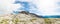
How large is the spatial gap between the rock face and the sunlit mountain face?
0.04m

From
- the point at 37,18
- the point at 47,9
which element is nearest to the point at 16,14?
the point at 37,18

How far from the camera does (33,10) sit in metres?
1.30

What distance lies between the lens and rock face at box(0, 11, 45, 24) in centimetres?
128

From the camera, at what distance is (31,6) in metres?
1.30

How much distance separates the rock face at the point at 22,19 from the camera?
4.18ft

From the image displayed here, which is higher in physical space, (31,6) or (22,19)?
(31,6)

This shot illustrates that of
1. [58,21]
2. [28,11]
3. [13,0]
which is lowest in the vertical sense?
[58,21]

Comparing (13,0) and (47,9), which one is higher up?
(13,0)

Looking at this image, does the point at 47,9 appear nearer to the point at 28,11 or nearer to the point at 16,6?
the point at 28,11

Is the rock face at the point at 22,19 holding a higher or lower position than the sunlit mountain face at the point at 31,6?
lower

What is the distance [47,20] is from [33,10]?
17 cm

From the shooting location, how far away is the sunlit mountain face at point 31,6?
1.29 metres

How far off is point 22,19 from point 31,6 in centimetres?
16

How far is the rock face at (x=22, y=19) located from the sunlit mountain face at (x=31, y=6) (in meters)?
0.04
